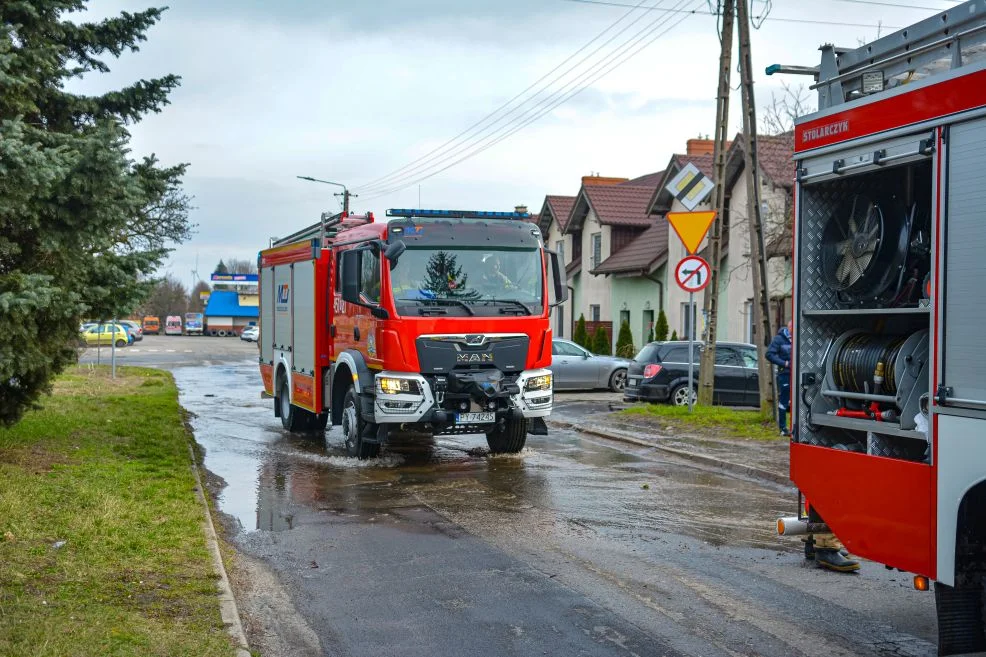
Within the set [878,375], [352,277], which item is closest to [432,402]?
[352,277]

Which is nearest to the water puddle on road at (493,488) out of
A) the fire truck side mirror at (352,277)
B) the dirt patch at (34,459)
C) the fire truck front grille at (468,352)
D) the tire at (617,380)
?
the fire truck front grille at (468,352)

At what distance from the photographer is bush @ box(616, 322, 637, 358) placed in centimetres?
3528

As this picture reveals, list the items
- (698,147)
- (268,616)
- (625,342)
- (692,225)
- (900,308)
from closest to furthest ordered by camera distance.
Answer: (900,308) < (268,616) < (692,225) < (625,342) < (698,147)

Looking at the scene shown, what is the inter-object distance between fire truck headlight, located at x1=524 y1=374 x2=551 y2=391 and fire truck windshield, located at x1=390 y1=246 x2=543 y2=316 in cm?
82

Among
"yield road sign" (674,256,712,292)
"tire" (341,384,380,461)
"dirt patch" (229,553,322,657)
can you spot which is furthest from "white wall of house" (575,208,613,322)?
"dirt patch" (229,553,322,657)

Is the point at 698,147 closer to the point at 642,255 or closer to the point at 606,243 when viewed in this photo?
the point at 606,243

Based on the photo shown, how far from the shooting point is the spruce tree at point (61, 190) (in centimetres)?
793

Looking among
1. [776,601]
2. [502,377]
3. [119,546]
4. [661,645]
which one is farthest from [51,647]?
[502,377]

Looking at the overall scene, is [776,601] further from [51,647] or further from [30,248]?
[30,248]

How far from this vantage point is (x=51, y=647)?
4.98m

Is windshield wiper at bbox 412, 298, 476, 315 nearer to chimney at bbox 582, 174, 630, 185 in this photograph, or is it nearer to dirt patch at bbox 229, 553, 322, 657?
dirt patch at bbox 229, 553, 322, 657

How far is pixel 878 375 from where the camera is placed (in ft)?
17.5

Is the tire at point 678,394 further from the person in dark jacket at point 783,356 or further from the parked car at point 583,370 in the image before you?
the person in dark jacket at point 783,356

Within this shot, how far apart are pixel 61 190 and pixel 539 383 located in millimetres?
6331
